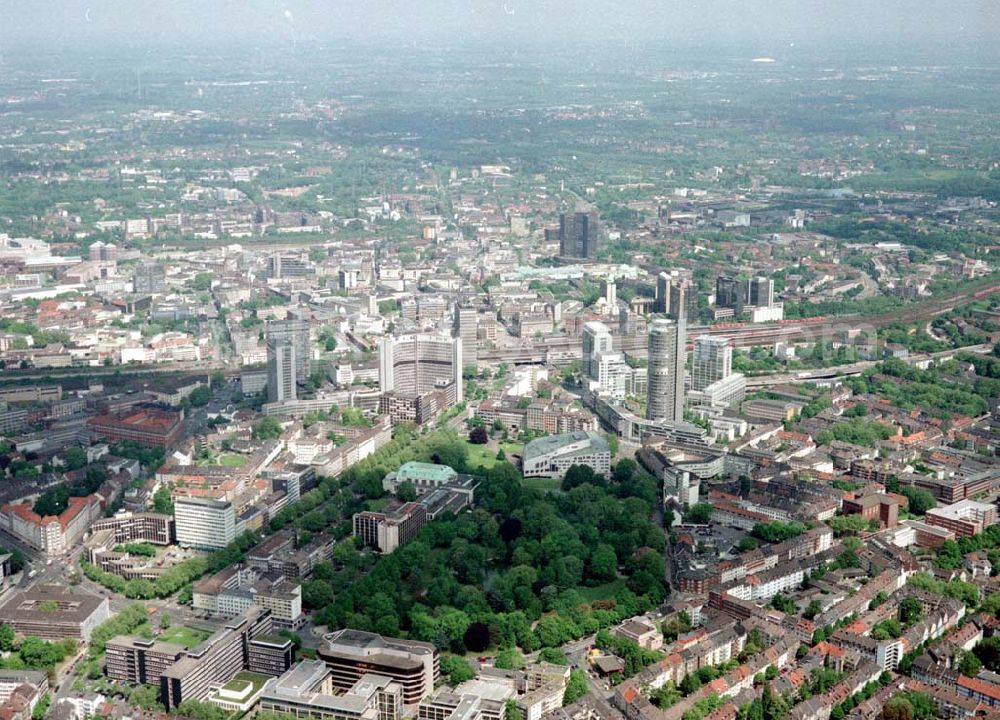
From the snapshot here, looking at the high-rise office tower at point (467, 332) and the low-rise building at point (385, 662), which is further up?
the high-rise office tower at point (467, 332)

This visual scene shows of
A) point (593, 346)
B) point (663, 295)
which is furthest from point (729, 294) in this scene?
point (593, 346)

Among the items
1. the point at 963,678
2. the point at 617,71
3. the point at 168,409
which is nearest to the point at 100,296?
the point at 168,409

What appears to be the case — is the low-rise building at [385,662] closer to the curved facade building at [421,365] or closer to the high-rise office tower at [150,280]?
the curved facade building at [421,365]

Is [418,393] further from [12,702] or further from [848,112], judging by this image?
[848,112]

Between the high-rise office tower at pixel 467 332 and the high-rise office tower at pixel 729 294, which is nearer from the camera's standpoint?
the high-rise office tower at pixel 467 332

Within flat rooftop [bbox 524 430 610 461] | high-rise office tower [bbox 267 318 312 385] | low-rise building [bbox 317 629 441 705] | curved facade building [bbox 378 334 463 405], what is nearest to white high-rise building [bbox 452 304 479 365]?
curved facade building [bbox 378 334 463 405]

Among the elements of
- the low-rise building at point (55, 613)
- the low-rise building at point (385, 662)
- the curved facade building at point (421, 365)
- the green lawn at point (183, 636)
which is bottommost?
the green lawn at point (183, 636)

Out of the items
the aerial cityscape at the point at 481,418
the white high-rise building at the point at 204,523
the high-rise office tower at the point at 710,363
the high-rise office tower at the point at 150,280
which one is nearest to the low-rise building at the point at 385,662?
the aerial cityscape at the point at 481,418
